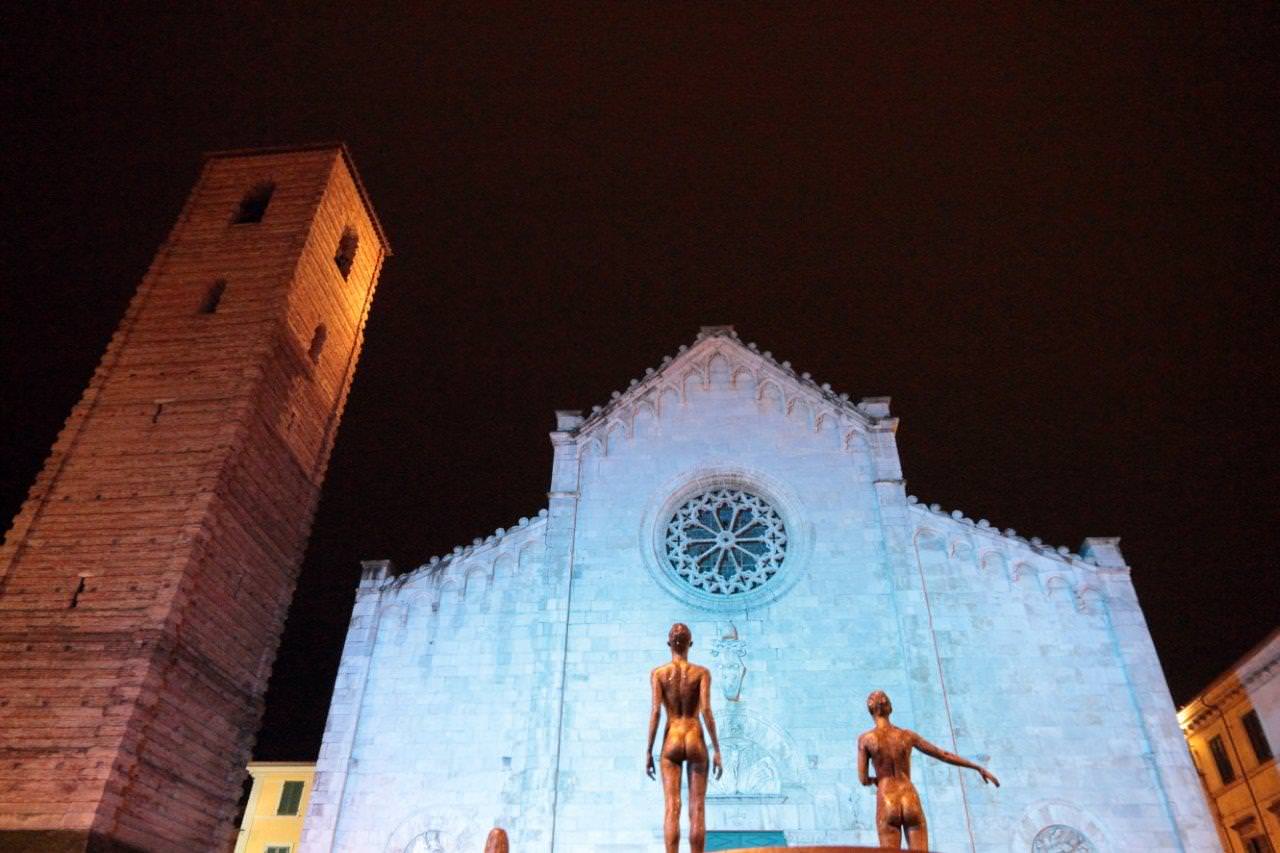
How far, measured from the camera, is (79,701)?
17984 millimetres

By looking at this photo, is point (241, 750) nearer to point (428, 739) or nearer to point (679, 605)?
point (428, 739)

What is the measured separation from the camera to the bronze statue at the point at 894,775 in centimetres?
957

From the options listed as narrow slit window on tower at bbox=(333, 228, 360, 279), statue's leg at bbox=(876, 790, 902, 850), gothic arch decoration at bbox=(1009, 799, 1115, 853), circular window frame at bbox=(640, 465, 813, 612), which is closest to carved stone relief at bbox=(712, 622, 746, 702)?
circular window frame at bbox=(640, 465, 813, 612)

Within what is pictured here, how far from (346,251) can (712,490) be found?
1529 centimetres

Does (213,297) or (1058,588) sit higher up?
(213,297)

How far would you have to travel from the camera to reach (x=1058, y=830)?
54.9 feet

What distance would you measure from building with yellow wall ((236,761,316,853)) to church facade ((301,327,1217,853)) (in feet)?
43.8

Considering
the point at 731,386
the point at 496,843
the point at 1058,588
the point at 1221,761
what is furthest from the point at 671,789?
the point at 1221,761

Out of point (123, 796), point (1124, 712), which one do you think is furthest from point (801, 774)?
point (123, 796)

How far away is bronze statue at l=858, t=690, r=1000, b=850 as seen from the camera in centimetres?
957

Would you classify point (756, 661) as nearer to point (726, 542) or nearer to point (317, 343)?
point (726, 542)

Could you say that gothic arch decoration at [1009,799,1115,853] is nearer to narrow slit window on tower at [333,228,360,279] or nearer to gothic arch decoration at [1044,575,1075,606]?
gothic arch decoration at [1044,575,1075,606]

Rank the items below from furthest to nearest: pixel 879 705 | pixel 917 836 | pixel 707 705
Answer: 1. pixel 879 705
2. pixel 707 705
3. pixel 917 836

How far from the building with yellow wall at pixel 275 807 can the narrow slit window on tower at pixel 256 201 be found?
17.5m
